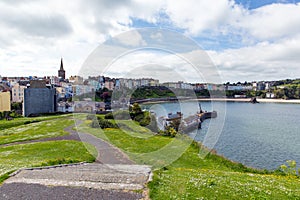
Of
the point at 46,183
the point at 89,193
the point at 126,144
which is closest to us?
the point at 89,193

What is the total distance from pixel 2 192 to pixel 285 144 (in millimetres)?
36576

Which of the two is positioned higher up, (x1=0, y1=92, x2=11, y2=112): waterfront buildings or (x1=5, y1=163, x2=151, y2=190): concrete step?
(x1=0, y1=92, x2=11, y2=112): waterfront buildings

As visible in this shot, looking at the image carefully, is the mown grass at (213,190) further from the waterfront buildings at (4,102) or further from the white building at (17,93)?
the white building at (17,93)

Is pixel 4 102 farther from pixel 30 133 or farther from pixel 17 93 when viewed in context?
pixel 30 133

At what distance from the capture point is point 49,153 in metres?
17.6

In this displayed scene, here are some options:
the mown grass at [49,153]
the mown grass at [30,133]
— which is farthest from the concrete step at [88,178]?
the mown grass at [30,133]

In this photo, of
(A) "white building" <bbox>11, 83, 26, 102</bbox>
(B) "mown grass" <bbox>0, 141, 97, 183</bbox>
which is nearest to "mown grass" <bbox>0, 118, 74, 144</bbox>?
(B) "mown grass" <bbox>0, 141, 97, 183</bbox>

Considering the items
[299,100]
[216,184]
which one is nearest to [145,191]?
[216,184]

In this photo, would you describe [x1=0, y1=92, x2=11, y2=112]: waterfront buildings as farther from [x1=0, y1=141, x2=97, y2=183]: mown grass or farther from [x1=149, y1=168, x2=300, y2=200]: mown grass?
[x1=149, y1=168, x2=300, y2=200]: mown grass

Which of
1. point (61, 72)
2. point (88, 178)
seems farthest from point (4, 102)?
point (61, 72)

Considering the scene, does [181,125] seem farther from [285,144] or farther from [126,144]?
[126,144]

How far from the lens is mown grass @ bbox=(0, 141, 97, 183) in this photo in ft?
49.4

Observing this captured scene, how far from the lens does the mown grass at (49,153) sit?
15.1m

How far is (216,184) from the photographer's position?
31.0 feet
